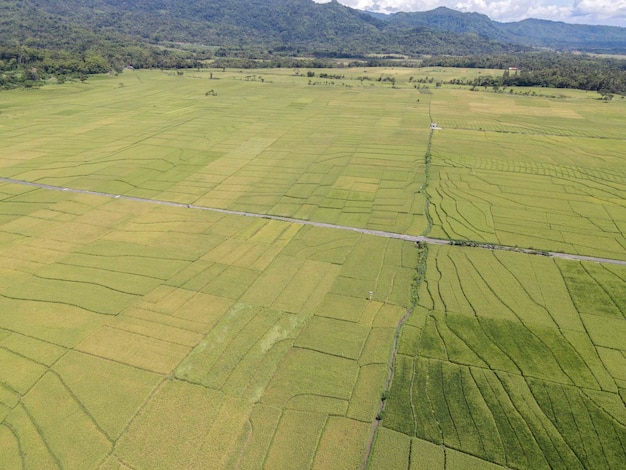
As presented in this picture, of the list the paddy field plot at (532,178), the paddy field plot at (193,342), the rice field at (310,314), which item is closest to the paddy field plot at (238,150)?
the rice field at (310,314)

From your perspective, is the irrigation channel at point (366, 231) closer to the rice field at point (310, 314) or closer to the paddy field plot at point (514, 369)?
the rice field at point (310, 314)

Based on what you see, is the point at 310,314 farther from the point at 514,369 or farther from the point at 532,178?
the point at 532,178

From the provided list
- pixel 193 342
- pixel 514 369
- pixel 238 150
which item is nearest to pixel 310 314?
pixel 193 342

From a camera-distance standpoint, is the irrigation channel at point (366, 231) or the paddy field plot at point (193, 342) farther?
the irrigation channel at point (366, 231)

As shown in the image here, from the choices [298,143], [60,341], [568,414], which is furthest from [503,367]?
[298,143]

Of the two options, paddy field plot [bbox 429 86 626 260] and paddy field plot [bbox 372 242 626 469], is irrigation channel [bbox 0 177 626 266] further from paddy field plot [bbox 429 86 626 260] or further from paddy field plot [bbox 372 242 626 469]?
paddy field plot [bbox 372 242 626 469]

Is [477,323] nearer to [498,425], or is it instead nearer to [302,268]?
[498,425]

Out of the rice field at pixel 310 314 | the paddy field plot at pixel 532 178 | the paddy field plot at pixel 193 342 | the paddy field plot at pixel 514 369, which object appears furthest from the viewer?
the paddy field plot at pixel 532 178

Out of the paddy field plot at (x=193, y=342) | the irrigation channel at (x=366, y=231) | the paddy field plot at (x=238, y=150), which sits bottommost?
the paddy field plot at (x=193, y=342)
